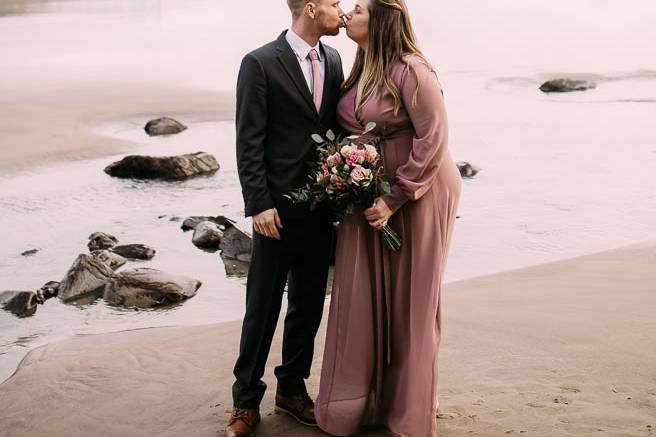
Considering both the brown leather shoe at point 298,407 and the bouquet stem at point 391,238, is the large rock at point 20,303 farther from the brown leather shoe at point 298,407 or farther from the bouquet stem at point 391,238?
the bouquet stem at point 391,238

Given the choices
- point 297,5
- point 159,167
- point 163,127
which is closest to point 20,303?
point 297,5

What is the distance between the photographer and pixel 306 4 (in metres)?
4.63

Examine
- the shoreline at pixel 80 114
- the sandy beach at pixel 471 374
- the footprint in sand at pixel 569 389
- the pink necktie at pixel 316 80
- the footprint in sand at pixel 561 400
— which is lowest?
the shoreline at pixel 80 114

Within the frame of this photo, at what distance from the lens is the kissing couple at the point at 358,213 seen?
14.5 feet

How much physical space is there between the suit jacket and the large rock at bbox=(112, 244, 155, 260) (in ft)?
15.0

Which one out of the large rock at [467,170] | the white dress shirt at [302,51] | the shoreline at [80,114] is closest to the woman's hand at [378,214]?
the white dress shirt at [302,51]

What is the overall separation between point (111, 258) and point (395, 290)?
4831 millimetres

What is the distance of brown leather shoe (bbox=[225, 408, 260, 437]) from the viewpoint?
480 centimetres

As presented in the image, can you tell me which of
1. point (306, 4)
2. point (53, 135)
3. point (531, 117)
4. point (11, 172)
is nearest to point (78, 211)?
point (11, 172)

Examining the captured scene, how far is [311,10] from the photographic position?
4637mm

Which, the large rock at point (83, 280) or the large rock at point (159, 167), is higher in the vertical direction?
the large rock at point (83, 280)

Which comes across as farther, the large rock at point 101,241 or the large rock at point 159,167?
the large rock at point 159,167

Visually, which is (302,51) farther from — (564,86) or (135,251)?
(564,86)

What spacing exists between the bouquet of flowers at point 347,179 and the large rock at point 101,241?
5.24 metres
